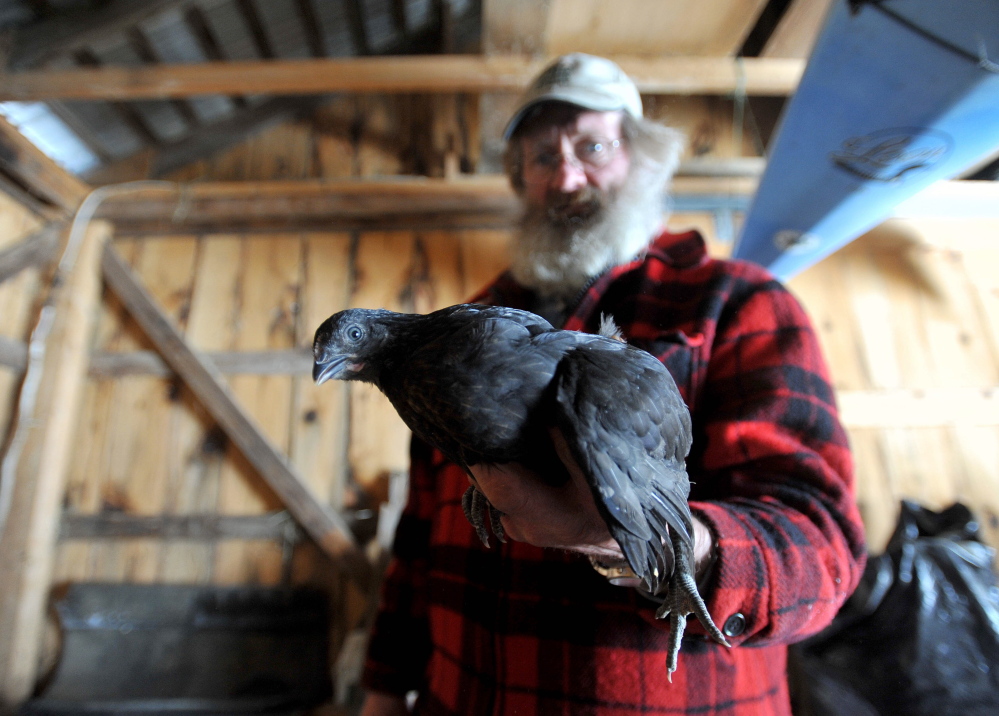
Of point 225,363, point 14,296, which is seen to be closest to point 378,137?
point 225,363

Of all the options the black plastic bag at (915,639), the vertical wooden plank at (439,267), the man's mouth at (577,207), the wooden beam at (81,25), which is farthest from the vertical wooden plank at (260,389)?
the black plastic bag at (915,639)

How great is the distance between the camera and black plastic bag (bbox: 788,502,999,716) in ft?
4.60

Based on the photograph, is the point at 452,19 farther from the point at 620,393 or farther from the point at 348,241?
the point at 620,393

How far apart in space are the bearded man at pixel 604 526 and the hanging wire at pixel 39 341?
91.8 inches

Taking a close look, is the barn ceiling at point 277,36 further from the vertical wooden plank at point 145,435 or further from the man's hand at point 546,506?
the man's hand at point 546,506

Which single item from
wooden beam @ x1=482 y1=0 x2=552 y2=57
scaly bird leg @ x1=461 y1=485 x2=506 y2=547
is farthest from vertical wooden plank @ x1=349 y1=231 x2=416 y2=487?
scaly bird leg @ x1=461 y1=485 x2=506 y2=547

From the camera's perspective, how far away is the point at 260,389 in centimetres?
259

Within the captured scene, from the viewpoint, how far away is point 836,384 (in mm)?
2439

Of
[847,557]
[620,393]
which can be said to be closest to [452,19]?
[620,393]

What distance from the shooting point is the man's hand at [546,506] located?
0.62 m

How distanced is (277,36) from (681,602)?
2.66 m

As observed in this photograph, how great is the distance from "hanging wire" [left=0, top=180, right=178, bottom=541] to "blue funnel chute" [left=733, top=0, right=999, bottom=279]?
2.73 meters

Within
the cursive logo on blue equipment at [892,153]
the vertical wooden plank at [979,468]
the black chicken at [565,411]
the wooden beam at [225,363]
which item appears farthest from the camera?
the wooden beam at [225,363]

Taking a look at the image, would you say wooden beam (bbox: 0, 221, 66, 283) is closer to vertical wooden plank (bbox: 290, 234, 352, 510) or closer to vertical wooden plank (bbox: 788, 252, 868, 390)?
vertical wooden plank (bbox: 290, 234, 352, 510)
